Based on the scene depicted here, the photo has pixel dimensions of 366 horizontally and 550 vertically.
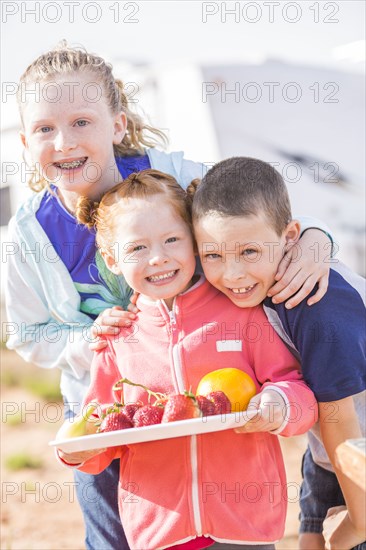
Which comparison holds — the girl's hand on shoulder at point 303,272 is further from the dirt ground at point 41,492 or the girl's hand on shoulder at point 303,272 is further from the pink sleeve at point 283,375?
the dirt ground at point 41,492

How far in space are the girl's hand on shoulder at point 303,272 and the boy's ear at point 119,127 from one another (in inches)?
33.0

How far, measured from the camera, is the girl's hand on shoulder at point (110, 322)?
266cm

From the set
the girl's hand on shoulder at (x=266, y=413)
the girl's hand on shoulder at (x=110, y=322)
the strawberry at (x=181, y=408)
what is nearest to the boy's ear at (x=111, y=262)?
the girl's hand on shoulder at (x=110, y=322)

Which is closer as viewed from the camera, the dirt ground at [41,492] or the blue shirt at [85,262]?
the blue shirt at [85,262]

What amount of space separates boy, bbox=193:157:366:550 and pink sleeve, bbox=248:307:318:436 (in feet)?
0.11

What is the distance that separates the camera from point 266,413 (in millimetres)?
2271

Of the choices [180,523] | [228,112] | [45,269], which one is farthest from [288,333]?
[228,112]

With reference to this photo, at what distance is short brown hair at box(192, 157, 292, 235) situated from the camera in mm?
2436

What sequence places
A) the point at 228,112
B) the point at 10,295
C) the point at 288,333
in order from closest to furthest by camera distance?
1. the point at 288,333
2. the point at 10,295
3. the point at 228,112

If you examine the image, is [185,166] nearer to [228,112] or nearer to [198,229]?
[198,229]

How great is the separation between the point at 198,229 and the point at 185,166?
55cm

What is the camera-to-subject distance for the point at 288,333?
2480mm

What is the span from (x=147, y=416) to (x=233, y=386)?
0.27 metres

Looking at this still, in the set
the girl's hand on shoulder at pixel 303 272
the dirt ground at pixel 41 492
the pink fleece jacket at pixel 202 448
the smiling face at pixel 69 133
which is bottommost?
the dirt ground at pixel 41 492
